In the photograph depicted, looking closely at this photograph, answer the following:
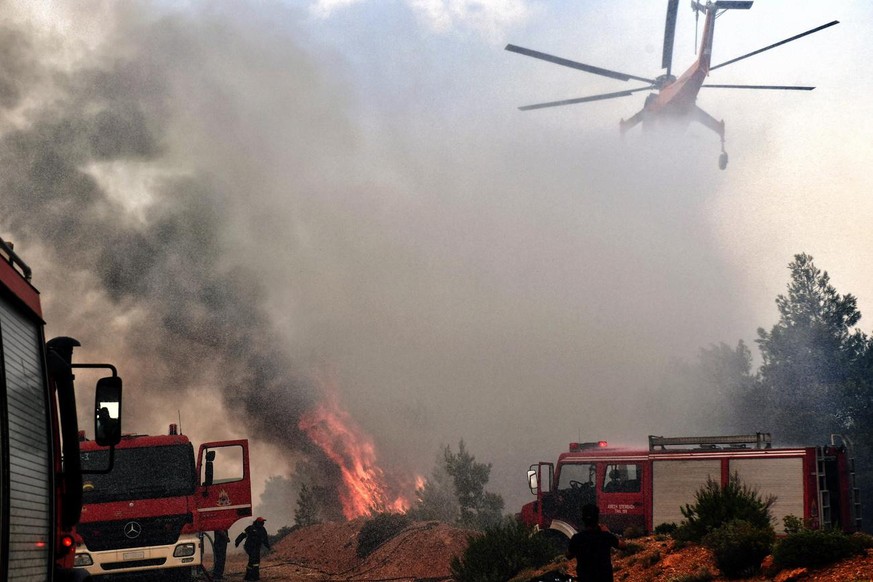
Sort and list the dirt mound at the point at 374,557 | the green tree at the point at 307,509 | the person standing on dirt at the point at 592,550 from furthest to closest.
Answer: the green tree at the point at 307,509
the dirt mound at the point at 374,557
the person standing on dirt at the point at 592,550

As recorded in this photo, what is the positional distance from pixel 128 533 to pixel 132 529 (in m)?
0.11

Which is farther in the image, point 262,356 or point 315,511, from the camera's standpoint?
point 262,356

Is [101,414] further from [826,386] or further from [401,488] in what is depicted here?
[826,386]

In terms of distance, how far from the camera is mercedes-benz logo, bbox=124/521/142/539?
18.2 metres

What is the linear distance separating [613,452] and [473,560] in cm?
390

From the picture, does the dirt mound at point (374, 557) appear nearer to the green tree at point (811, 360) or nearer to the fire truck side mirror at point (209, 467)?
the fire truck side mirror at point (209, 467)

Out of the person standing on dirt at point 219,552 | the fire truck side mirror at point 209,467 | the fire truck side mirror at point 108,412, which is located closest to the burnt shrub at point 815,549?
the fire truck side mirror at point 108,412

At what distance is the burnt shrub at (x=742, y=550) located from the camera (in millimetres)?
14453

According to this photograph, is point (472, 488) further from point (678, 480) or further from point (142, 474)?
point (142, 474)

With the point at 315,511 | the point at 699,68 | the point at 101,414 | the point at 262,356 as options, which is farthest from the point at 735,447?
the point at 262,356

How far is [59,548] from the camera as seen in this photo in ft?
23.3

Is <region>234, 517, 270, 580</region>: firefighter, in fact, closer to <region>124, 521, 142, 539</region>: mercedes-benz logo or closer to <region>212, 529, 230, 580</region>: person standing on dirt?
<region>212, 529, 230, 580</region>: person standing on dirt

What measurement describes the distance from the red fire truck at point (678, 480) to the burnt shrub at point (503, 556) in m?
0.78

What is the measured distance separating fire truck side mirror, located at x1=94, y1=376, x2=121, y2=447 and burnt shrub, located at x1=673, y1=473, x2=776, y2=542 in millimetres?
12196
